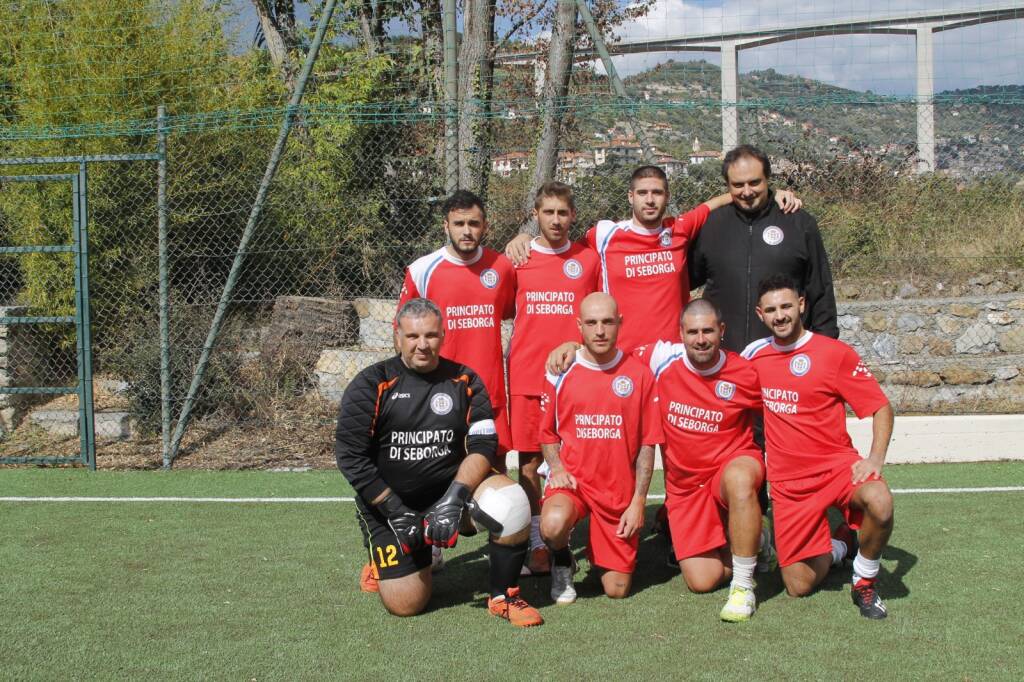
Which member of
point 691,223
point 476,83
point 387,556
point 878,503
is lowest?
point 387,556

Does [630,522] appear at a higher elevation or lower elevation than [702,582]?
higher

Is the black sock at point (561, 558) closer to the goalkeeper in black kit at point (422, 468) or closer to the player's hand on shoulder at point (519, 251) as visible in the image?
the goalkeeper in black kit at point (422, 468)

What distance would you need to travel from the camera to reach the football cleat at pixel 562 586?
14.7 feet

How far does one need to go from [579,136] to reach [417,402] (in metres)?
3.98

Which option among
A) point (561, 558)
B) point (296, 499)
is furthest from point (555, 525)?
point (296, 499)

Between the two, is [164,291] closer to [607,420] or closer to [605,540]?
[607,420]

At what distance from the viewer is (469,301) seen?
5.02 metres

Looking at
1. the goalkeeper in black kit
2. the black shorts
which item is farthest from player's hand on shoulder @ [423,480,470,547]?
the black shorts

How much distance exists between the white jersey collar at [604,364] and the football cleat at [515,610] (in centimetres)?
103

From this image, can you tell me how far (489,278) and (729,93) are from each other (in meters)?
4.00

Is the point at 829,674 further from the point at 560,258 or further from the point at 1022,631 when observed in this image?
the point at 560,258

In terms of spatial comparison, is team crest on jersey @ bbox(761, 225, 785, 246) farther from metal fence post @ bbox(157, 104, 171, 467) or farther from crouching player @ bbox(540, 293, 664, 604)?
metal fence post @ bbox(157, 104, 171, 467)

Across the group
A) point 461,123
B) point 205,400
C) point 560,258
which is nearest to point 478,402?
point 560,258

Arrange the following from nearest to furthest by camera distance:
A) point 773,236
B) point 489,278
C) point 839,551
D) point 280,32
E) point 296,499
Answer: point 839,551, point 773,236, point 489,278, point 296,499, point 280,32
